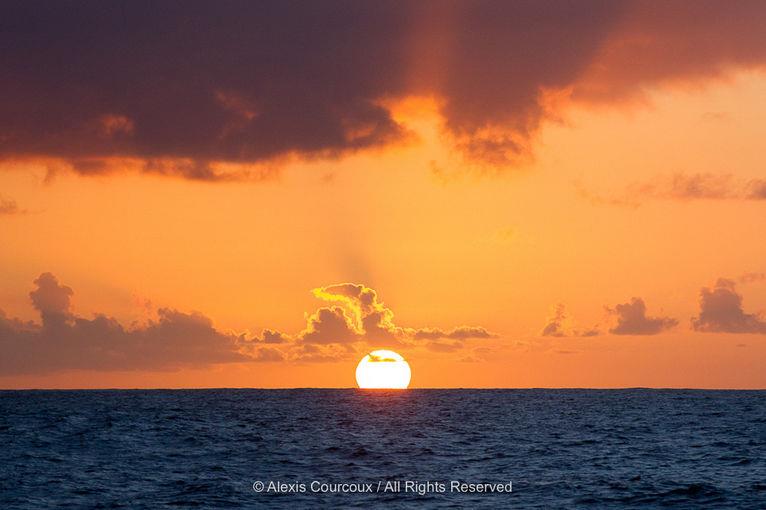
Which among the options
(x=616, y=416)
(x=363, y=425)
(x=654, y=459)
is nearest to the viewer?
(x=654, y=459)

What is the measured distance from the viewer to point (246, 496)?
1868 inches

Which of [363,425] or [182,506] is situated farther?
[363,425]

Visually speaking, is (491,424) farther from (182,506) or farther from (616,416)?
(182,506)

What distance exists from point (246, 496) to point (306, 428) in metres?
48.0

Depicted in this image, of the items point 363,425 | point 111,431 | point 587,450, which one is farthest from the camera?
point 363,425

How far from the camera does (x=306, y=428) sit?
95125 mm

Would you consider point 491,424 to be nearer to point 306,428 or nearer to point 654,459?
point 306,428

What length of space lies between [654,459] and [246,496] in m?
31.8

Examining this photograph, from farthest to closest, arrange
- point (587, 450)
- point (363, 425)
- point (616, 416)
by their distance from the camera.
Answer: point (616, 416) < point (363, 425) < point (587, 450)

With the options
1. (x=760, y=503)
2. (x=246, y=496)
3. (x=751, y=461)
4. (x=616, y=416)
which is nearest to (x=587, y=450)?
(x=751, y=461)

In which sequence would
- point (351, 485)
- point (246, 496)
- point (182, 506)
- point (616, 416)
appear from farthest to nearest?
1. point (616, 416)
2. point (351, 485)
3. point (246, 496)
4. point (182, 506)

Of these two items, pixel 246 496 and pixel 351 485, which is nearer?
pixel 246 496

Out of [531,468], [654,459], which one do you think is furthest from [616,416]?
[531,468]

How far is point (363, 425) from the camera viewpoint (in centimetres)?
10181
